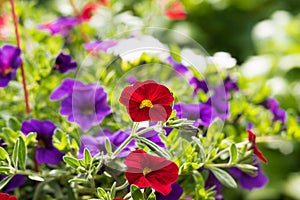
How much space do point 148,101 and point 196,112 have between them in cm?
11

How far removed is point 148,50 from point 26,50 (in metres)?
0.38

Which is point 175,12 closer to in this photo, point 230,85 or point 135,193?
point 230,85

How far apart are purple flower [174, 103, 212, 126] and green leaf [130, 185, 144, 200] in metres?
0.10

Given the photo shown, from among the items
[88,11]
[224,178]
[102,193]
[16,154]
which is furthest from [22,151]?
[88,11]

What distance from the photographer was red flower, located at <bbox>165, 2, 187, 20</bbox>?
1.14 meters

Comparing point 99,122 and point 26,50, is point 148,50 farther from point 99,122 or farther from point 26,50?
point 26,50

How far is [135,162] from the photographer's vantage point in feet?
1.92

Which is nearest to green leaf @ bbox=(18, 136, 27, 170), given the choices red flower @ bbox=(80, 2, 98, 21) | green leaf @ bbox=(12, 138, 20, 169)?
green leaf @ bbox=(12, 138, 20, 169)

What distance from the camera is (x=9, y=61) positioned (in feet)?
2.69

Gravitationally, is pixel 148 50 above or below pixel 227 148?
above

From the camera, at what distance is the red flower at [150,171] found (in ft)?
1.90

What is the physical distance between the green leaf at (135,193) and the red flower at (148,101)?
0.07 m

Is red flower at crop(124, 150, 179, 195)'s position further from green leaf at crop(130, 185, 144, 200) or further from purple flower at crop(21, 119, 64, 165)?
purple flower at crop(21, 119, 64, 165)

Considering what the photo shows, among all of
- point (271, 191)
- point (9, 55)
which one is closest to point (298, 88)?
point (271, 191)
